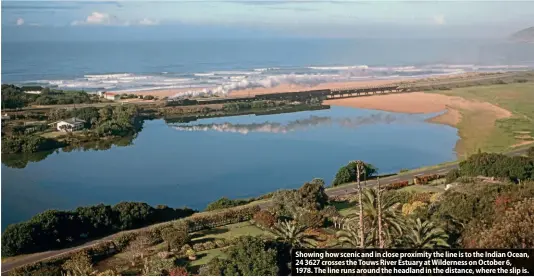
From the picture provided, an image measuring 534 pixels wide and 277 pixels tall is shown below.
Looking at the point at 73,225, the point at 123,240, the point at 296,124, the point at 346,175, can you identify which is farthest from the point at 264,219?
the point at 296,124

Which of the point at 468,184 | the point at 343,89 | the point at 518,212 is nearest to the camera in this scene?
the point at 518,212

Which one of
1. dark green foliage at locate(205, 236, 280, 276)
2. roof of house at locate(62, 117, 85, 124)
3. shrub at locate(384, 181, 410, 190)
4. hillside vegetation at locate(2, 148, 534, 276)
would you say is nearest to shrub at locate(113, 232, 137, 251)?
hillside vegetation at locate(2, 148, 534, 276)

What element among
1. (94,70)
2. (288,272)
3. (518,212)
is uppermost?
(94,70)

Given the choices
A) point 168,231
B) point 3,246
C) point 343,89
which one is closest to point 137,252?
point 168,231

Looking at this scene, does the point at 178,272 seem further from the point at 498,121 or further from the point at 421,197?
the point at 498,121

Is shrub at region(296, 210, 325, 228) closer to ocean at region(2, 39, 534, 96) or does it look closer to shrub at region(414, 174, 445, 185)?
shrub at region(414, 174, 445, 185)

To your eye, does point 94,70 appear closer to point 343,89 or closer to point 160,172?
point 343,89
